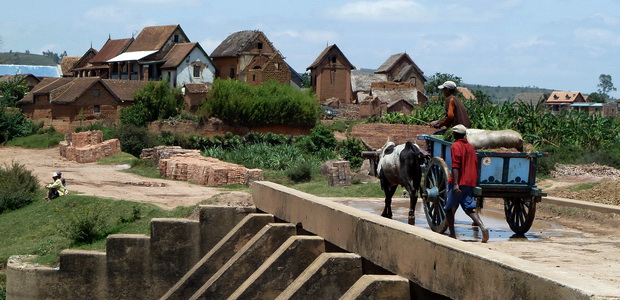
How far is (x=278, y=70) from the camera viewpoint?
70.2 metres

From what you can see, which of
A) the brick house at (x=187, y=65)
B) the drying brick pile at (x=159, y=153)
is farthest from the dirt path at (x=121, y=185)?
the brick house at (x=187, y=65)

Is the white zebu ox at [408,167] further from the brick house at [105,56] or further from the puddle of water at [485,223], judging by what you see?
the brick house at [105,56]

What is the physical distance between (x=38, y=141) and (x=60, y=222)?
2865cm

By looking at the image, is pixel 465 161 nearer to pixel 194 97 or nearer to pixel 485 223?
pixel 485 223

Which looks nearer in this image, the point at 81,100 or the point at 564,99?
the point at 81,100

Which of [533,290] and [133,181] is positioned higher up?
[533,290]

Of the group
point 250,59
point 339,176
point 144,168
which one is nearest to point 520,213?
point 339,176

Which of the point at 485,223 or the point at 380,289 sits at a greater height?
the point at 380,289

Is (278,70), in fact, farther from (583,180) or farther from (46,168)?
(583,180)

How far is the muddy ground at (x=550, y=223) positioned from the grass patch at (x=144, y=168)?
7.19 feet

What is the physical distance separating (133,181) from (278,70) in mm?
36866

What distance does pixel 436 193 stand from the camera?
38.2 feet

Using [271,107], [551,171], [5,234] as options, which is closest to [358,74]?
[271,107]

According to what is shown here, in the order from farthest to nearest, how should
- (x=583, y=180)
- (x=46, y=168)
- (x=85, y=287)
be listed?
(x=46, y=168), (x=583, y=180), (x=85, y=287)
